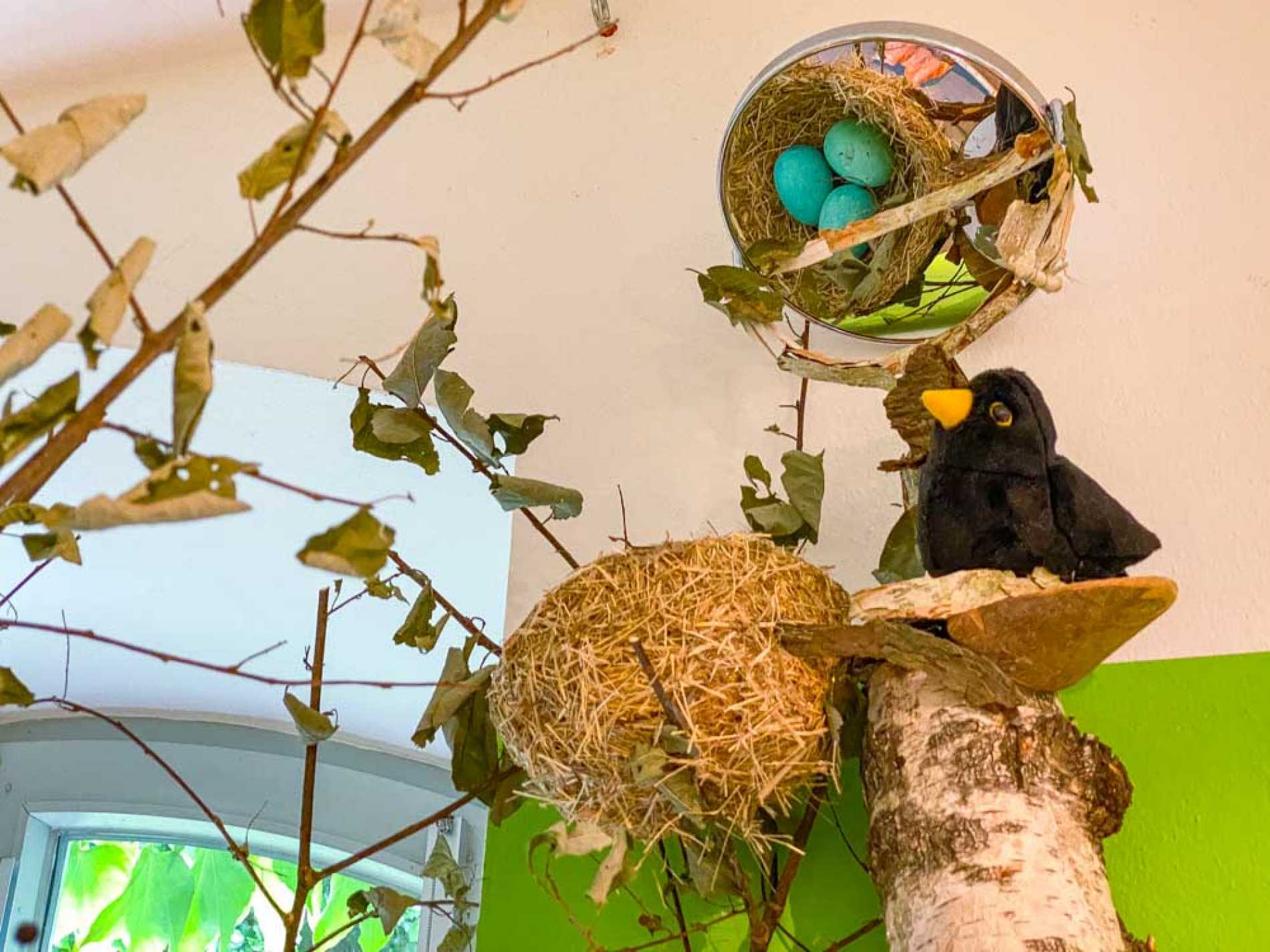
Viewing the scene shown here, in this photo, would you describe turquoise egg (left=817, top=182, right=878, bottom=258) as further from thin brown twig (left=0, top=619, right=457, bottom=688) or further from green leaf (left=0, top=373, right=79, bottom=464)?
green leaf (left=0, top=373, right=79, bottom=464)

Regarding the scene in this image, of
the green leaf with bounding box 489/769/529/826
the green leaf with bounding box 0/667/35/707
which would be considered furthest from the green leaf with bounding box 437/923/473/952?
the green leaf with bounding box 0/667/35/707

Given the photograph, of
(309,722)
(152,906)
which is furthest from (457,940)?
(152,906)

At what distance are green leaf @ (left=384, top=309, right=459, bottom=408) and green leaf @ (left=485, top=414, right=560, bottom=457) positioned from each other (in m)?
0.04

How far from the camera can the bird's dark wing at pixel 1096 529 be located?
2.99 ft

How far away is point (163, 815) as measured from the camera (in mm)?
2076

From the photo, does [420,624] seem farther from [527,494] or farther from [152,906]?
[152,906]

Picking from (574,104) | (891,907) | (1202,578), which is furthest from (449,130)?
(891,907)

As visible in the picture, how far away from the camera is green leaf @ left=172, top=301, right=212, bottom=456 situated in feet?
1.67

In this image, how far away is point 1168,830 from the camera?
104cm

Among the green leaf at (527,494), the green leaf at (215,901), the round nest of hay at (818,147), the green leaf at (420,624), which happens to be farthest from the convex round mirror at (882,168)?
the green leaf at (215,901)

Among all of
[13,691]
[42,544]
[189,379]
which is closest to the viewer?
[189,379]

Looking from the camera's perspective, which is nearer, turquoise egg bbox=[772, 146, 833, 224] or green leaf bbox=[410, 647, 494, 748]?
green leaf bbox=[410, 647, 494, 748]

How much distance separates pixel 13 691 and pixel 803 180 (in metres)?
0.82

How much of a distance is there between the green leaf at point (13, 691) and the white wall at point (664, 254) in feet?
1.94
